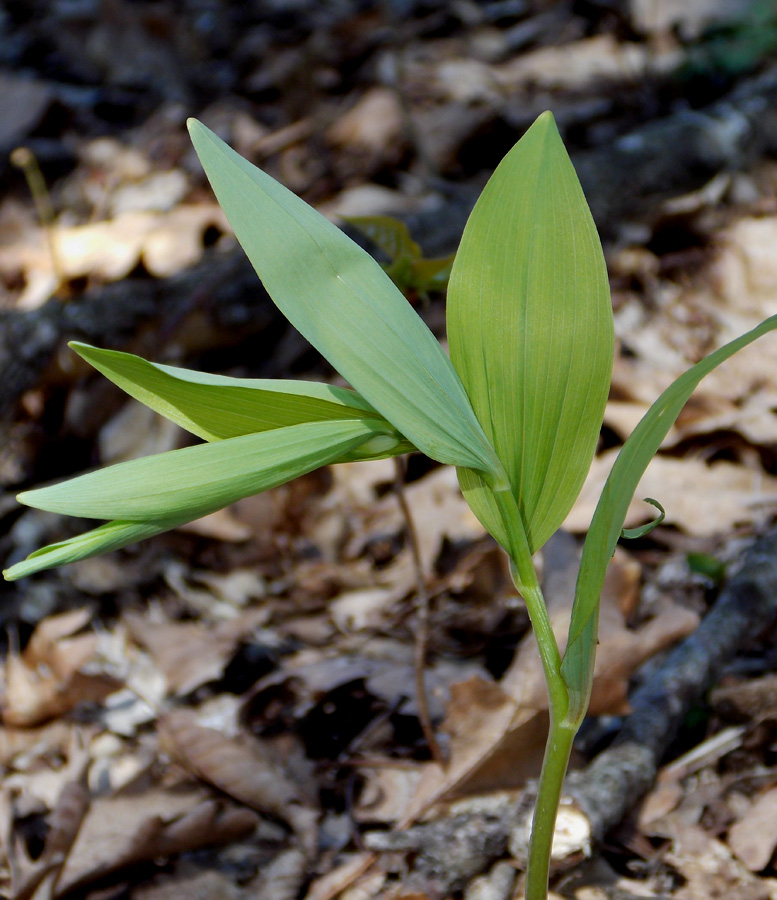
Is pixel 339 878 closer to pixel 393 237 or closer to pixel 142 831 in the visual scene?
pixel 142 831

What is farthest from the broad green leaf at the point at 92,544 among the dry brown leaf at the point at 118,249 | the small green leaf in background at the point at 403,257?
the dry brown leaf at the point at 118,249

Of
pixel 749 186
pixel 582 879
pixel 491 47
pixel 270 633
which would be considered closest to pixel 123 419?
pixel 270 633

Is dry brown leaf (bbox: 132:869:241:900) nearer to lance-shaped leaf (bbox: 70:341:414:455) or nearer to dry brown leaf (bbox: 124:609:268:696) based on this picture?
dry brown leaf (bbox: 124:609:268:696)

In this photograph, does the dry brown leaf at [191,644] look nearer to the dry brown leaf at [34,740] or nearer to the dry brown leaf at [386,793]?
the dry brown leaf at [34,740]

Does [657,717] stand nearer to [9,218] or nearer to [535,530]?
[535,530]

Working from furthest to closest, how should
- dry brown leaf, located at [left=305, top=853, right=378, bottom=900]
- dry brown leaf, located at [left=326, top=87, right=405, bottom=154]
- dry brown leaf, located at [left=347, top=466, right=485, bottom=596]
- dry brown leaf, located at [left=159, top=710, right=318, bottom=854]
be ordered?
dry brown leaf, located at [left=326, top=87, right=405, bottom=154] → dry brown leaf, located at [left=347, top=466, right=485, bottom=596] → dry brown leaf, located at [left=159, top=710, right=318, bottom=854] → dry brown leaf, located at [left=305, top=853, right=378, bottom=900]

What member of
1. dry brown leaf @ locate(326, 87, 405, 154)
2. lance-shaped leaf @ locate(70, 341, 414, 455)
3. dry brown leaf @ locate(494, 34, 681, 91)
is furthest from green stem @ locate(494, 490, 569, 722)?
dry brown leaf @ locate(494, 34, 681, 91)
